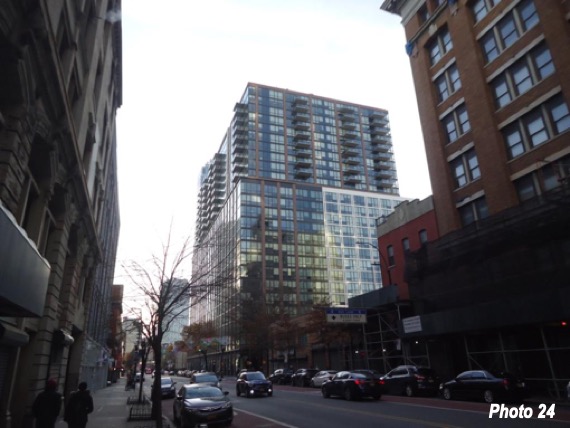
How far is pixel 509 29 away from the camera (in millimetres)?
28688

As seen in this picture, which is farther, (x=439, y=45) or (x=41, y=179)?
(x=439, y=45)

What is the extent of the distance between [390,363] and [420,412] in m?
21.4

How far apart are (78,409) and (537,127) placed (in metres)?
28.0

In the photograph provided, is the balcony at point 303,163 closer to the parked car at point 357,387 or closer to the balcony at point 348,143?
the balcony at point 348,143

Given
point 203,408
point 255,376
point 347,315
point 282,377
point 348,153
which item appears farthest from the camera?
point 348,153

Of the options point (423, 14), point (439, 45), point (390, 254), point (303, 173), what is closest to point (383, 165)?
point (303, 173)

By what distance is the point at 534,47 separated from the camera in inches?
1037

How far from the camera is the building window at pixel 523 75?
25.7m

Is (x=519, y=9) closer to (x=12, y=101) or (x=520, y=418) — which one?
(x=520, y=418)

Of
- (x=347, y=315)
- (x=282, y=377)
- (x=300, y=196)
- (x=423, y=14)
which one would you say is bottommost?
(x=282, y=377)

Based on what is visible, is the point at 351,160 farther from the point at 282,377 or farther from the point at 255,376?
the point at 255,376

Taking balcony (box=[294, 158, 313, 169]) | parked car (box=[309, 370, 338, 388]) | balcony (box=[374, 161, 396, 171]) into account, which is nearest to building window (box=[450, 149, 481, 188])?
parked car (box=[309, 370, 338, 388])

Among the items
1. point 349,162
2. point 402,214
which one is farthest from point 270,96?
point 402,214

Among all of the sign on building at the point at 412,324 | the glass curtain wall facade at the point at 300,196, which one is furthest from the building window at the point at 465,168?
the glass curtain wall facade at the point at 300,196
